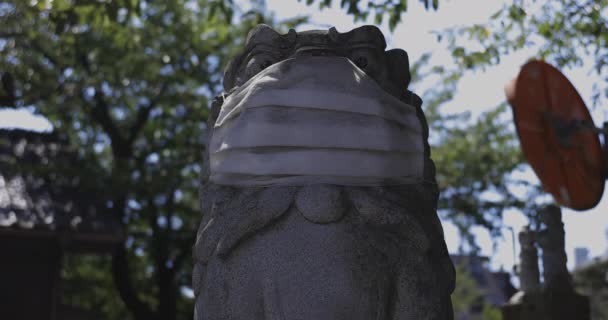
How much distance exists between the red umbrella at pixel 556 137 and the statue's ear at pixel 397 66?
233 centimetres

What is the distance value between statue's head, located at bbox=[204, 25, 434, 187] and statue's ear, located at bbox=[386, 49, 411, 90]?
23 cm

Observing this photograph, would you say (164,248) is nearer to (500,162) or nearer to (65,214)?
(65,214)

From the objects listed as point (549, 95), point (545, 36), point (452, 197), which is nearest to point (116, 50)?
point (452, 197)

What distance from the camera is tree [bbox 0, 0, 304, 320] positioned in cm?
1095

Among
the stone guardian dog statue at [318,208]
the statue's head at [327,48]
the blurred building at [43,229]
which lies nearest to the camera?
the stone guardian dog statue at [318,208]

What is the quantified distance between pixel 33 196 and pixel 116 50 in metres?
2.85

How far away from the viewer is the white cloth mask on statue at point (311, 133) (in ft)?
10.6

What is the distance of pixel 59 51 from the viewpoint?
11156mm

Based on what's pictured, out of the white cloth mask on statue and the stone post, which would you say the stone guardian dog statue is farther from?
the stone post

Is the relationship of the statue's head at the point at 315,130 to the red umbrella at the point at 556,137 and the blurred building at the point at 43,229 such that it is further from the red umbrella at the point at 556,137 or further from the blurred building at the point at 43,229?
the blurred building at the point at 43,229

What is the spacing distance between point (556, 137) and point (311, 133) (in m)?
3.31

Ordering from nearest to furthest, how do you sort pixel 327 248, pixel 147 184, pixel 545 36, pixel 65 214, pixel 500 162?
pixel 327 248, pixel 545 36, pixel 65 214, pixel 147 184, pixel 500 162

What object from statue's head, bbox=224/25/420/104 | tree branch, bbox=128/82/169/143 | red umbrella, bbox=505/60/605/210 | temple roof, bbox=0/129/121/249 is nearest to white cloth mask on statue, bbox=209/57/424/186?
statue's head, bbox=224/25/420/104

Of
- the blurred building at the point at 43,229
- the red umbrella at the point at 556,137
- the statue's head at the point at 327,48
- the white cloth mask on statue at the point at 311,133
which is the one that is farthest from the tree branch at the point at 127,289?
the white cloth mask on statue at the point at 311,133
